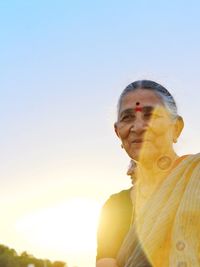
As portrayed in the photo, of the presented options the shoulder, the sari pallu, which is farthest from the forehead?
the shoulder

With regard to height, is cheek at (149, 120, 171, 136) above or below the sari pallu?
above

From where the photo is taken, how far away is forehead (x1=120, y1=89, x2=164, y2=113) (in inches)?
125

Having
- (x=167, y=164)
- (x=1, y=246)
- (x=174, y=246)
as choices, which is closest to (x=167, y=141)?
(x=167, y=164)

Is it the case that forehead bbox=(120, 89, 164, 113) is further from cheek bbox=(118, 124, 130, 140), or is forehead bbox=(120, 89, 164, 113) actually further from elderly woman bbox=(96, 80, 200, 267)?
cheek bbox=(118, 124, 130, 140)

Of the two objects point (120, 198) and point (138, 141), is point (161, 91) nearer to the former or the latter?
point (138, 141)

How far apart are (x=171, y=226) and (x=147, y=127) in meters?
0.58

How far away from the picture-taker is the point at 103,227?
3439 mm

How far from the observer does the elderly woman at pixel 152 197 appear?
9.14ft

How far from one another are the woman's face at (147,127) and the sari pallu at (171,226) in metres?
0.18

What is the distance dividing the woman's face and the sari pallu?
0.18 metres

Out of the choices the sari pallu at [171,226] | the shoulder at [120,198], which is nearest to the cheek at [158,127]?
the sari pallu at [171,226]

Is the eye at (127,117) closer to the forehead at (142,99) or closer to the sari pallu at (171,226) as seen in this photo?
the forehead at (142,99)

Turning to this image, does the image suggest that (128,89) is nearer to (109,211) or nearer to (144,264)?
(109,211)

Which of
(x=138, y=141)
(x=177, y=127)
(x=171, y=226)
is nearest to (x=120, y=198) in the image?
(x=138, y=141)
